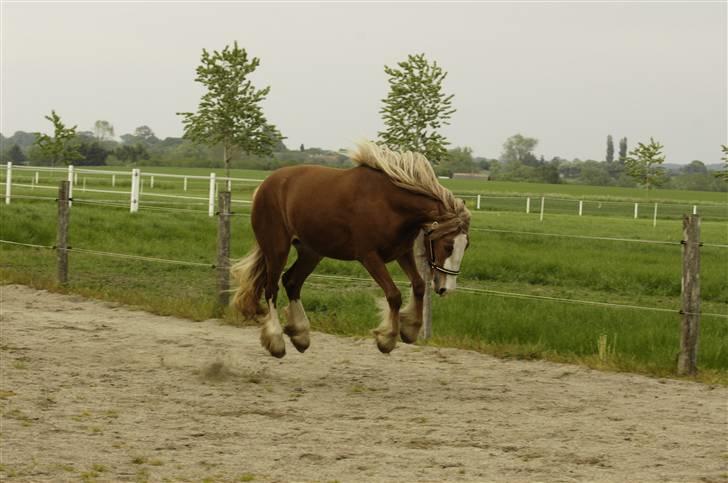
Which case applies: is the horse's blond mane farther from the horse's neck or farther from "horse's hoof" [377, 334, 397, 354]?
"horse's hoof" [377, 334, 397, 354]

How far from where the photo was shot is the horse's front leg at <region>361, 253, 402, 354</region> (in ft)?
19.6

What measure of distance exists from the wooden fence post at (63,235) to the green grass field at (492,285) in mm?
178

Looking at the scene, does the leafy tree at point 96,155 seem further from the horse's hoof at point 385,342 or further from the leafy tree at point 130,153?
the horse's hoof at point 385,342

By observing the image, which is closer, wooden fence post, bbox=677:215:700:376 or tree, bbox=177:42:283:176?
wooden fence post, bbox=677:215:700:376

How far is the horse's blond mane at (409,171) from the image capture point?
6086 millimetres

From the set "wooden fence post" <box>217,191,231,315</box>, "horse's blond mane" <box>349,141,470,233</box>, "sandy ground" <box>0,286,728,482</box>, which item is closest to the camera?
"sandy ground" <box>0,286,728,482</box>

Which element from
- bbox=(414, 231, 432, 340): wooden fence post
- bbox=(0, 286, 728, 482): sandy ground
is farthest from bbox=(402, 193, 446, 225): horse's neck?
bbox=(414, 231, 432, 340): wooden fence post

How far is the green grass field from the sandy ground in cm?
74

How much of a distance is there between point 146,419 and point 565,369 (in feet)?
11.6

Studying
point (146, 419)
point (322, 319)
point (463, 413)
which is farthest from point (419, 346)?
point (146, 419)

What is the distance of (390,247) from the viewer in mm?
6133

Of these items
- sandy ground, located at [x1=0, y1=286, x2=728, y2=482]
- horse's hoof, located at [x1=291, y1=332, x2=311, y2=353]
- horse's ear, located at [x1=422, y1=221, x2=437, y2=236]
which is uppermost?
horse's ear, located at [x1=422, y1=221, x2=437, y2=236]

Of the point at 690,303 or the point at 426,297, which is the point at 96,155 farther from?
the point at 690,303

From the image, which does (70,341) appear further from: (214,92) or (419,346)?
(214,92)
